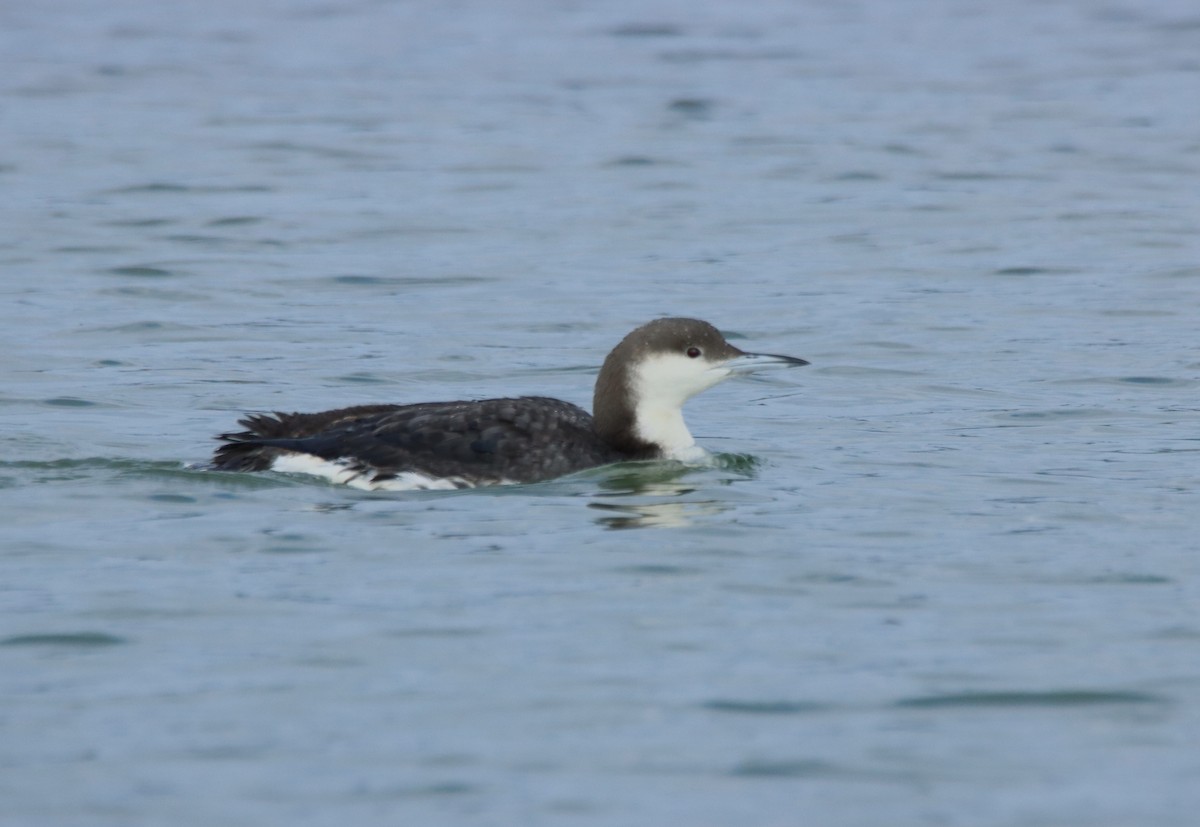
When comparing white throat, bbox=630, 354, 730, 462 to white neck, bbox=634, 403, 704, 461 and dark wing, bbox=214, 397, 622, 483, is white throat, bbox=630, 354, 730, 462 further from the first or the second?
dark wing, bbox=214, 397, 622, 483

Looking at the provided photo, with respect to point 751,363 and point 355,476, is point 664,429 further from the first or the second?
point 355,476

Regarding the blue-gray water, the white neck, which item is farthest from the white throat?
the blue-gray water

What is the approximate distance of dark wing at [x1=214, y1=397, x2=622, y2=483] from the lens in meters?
9.23

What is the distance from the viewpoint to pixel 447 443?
30.3 ft

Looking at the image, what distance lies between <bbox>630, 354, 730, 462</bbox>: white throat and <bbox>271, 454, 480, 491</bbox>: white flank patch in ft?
2.50

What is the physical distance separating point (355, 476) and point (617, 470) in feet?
3.84

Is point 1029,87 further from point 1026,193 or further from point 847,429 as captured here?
point 847,429

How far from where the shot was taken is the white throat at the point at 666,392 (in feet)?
31.6

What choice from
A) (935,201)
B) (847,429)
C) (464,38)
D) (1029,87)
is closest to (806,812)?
(847,429)

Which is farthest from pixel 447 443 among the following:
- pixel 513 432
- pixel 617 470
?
pixel 617 470

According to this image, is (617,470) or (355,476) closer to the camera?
(355,476)

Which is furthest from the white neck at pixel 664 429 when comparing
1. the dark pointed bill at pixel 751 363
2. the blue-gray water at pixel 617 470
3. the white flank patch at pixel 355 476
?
the white flank patch at pixel 355 476

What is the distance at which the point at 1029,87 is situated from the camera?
24.4 metres

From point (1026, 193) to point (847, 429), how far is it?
8.45 metres
